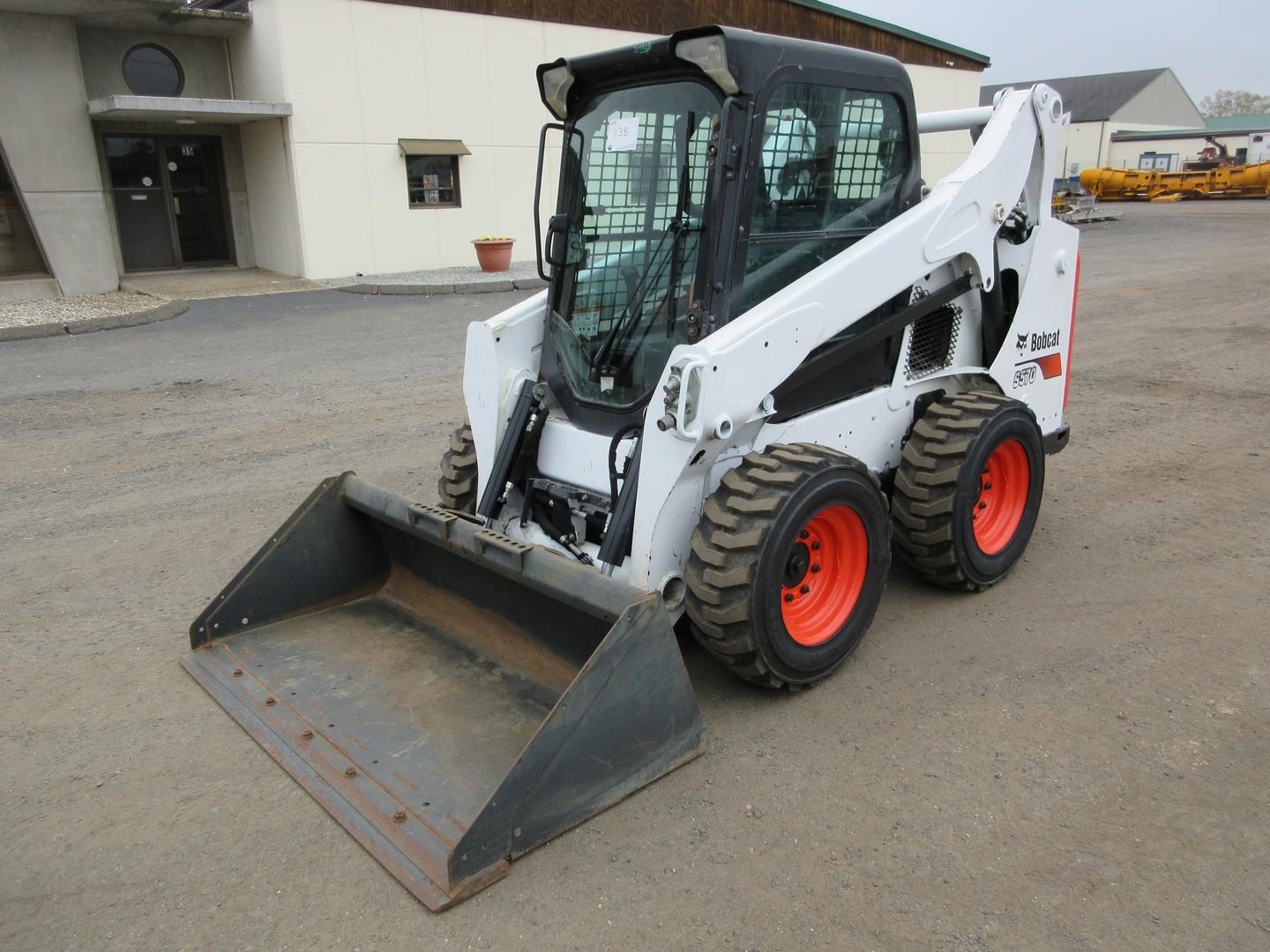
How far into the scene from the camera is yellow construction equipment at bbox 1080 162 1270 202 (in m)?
36.4

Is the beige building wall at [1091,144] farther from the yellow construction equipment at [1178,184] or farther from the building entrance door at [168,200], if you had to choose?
the building entrance door at [168,200]

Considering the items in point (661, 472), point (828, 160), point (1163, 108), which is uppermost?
point (1163, 108)

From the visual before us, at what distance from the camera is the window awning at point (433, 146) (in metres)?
17.7

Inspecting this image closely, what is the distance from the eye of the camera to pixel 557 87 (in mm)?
4102

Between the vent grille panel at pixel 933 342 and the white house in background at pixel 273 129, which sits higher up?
the white house in background at pixel 273 129

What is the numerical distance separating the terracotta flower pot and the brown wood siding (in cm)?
424

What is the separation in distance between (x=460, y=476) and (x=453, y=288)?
11812 mm

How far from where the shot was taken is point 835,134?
3.95m

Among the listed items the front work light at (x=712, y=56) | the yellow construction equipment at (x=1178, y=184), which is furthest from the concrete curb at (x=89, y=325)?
the yellow construction equipment at (x=1178, y=184)

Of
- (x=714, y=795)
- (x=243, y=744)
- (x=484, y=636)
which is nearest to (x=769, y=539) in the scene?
(x=714, y=795)

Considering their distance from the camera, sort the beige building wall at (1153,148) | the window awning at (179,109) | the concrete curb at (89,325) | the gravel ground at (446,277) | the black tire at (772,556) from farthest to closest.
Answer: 1. the beige building wall at (1153,148)
2. the gravel ground at (446,277)
3. the window awning at (179,109)
4. the concrete curb at (89,325)
5. the black tire at (772,556)

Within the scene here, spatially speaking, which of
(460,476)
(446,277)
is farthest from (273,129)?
(460,476)

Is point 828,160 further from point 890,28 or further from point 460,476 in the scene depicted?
point 890,28

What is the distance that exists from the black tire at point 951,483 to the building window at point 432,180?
51.1 feet
